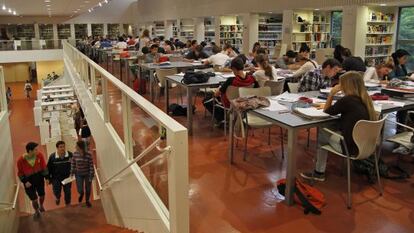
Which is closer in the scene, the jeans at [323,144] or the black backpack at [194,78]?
the jeans at [323,144]

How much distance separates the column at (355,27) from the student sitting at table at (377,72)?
10.5 feet

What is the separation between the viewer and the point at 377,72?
5.69 metres

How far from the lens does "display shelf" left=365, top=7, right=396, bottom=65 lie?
358 inches

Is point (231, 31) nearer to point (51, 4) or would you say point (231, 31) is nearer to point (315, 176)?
point (51, 4)

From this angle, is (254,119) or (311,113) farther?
(254,119)

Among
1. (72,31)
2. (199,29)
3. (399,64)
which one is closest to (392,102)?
(399,64)

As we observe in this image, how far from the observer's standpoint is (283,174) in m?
3.79

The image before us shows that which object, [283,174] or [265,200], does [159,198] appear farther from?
[283,174]

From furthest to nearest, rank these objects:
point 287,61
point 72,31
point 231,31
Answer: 1. point 72,31
2. point 231,31
3. point 287,61

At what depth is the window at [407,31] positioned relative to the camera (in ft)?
30.7

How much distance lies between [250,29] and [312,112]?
29.6ft

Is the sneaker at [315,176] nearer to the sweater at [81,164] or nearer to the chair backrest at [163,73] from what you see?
the sweater at [81,164]

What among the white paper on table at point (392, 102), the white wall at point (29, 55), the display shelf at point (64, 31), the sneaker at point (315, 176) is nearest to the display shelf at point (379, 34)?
the white paper on table at point (392, 102)

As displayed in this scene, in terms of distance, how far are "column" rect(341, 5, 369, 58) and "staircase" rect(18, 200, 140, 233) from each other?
261 inches
